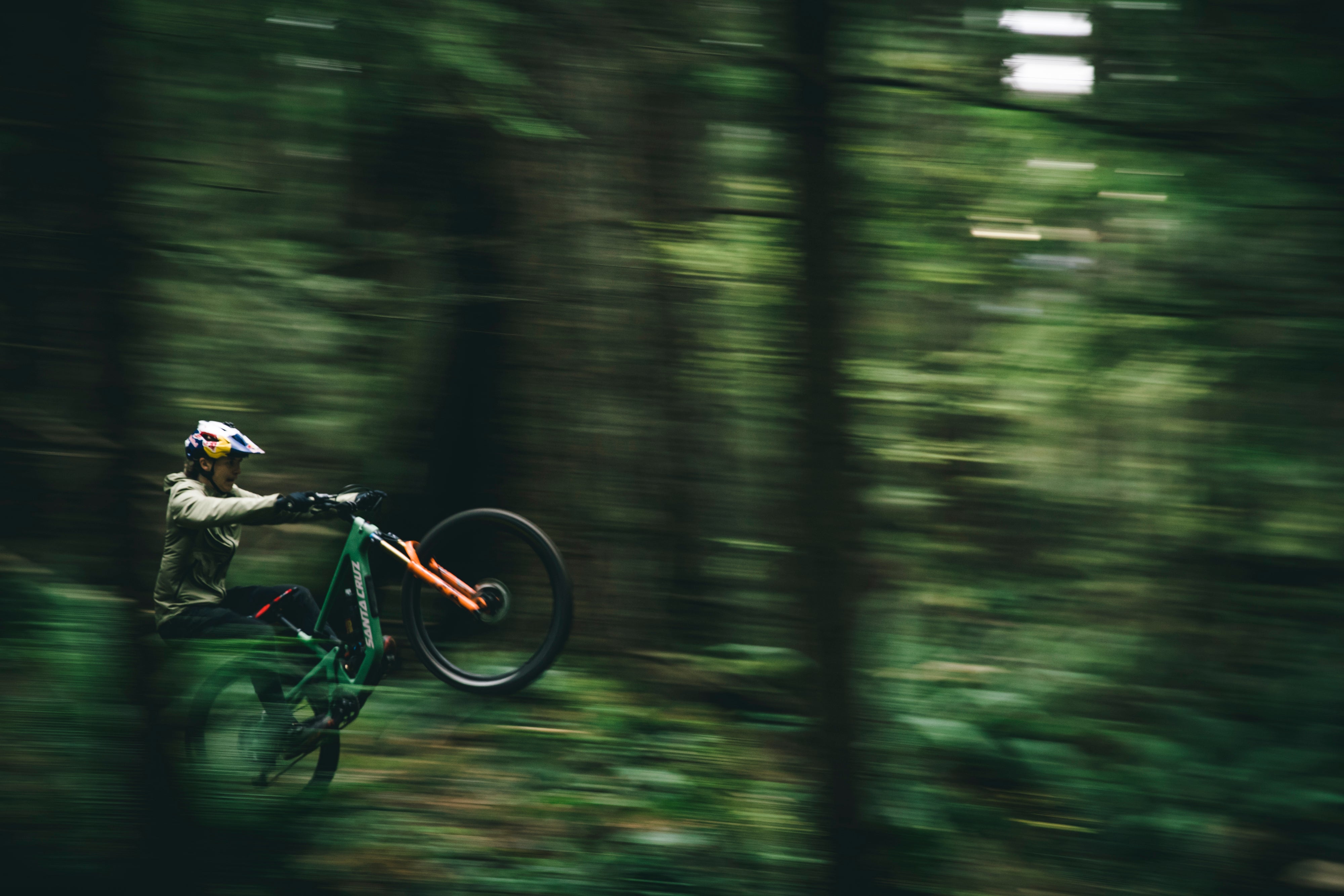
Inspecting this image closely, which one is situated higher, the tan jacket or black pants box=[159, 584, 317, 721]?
the tan jacket

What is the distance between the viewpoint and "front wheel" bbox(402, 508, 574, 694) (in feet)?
10.8

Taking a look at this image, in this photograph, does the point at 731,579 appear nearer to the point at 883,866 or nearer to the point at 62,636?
the point at 883,866

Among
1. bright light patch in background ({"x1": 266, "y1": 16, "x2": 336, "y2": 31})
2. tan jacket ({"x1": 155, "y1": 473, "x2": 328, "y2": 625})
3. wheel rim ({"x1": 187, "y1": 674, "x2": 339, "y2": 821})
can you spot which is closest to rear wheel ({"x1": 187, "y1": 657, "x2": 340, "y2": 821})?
wheel rim ({"x1": 187, "y1": 674, "x2": 339, "y2": 821})

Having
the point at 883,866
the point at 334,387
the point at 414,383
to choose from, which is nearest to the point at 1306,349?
the point at 883,866

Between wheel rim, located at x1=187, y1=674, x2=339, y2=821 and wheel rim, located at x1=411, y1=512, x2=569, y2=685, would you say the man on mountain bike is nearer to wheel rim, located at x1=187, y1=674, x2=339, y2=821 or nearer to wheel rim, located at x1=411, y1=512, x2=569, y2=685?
wheel rim, located at x1=187, y1=674, x2=339, y2=821

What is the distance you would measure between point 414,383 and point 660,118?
70.1 inches

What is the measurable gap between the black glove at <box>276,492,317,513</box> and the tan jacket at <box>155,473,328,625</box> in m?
0.01

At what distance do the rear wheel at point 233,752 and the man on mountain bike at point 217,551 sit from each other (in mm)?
63

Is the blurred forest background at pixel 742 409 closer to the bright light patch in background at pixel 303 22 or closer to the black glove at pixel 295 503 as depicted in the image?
the bright light patch in background at pixel 303 22

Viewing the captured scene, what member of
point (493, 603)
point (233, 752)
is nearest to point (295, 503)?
point (493, 603)

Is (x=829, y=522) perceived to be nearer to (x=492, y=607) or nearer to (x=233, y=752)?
(x=492, y=607)

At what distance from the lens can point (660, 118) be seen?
3881 millimetres

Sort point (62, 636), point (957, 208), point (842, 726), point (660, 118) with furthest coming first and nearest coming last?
1. point (660, 118)
2. point (957, 208)
3. point (62, 636)
4. point (842, 726)

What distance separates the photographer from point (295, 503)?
120 inches
